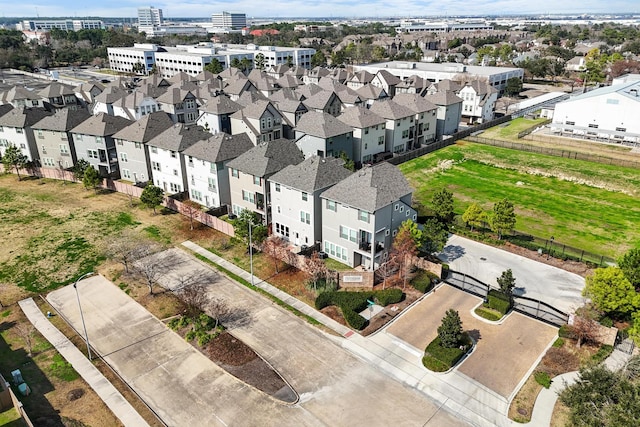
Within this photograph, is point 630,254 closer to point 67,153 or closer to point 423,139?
point 423,139

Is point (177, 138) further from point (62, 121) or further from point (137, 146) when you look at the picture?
point (62, 121)

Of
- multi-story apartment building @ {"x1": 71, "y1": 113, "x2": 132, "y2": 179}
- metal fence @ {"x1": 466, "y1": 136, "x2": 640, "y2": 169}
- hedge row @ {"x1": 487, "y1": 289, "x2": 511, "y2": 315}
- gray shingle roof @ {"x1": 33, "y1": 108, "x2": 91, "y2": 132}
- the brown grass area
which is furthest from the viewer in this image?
metal fence @ {"x1": 466, "y1": 136, "x2": 640, "y2": 169}

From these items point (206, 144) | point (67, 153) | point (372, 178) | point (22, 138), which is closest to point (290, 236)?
point (372, 178)

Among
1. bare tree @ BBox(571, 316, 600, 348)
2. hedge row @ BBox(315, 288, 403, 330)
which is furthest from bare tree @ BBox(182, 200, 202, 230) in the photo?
bare tree @ BBox(571, 316, 600, 348)

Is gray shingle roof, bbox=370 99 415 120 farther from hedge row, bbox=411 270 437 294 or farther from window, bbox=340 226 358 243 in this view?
hedge row, bbox=411 270 437 294

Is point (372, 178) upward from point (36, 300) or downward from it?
upward

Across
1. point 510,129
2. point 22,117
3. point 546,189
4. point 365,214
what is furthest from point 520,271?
point 22,117
